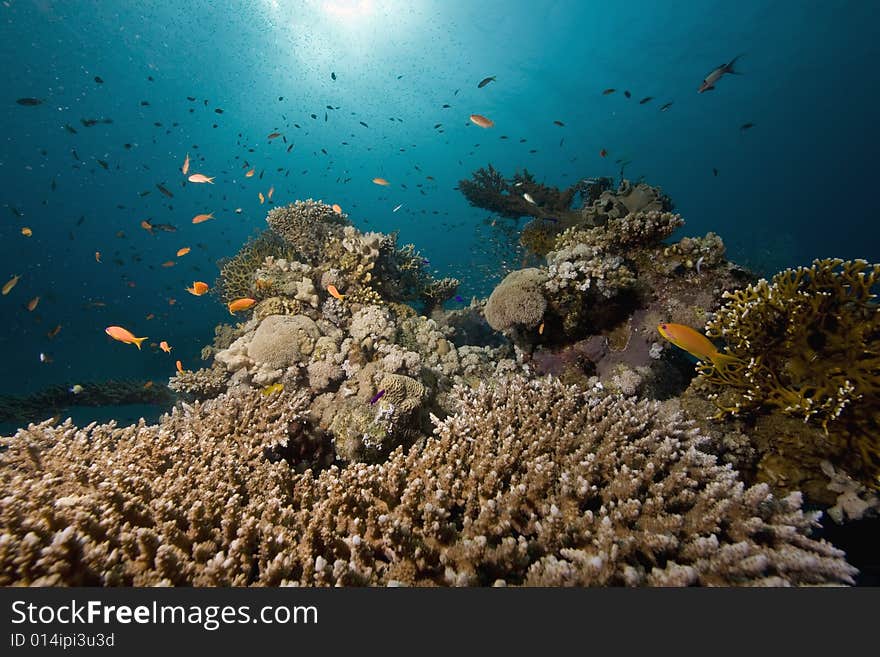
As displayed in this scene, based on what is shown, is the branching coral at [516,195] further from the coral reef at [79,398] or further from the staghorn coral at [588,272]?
the coral reef at [79,398]

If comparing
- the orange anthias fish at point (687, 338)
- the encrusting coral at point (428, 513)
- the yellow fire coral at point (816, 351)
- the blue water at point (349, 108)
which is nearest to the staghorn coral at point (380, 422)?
the encrusting coral at point (428, 513)

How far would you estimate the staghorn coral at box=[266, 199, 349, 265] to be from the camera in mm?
7828

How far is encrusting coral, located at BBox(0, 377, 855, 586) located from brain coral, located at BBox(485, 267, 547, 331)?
5.88ft

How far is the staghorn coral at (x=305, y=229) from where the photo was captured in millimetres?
7828

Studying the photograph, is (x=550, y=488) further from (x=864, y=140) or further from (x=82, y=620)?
(x=864, y=140)

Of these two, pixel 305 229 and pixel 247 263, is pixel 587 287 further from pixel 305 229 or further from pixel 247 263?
pixel 247 263

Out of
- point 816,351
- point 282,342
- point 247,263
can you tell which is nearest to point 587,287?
point 816,351

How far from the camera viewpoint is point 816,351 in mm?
3598

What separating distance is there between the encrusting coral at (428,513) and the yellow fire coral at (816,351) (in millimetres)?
922

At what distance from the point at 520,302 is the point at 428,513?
3670 mm

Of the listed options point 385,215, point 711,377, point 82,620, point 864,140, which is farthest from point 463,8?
point 864,140

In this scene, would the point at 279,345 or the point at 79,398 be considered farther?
the point at 79,398

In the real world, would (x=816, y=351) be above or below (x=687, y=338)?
below

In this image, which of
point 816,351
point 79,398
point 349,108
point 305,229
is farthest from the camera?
point 349,108
